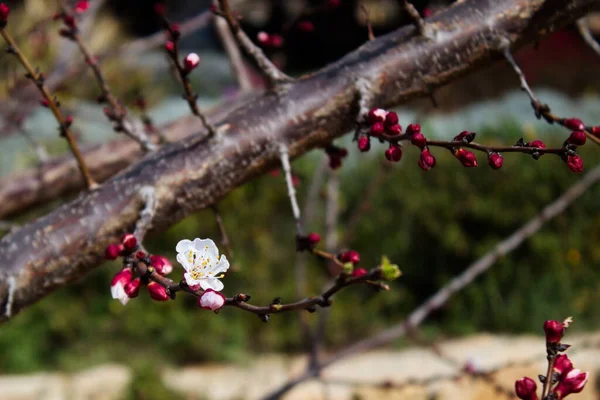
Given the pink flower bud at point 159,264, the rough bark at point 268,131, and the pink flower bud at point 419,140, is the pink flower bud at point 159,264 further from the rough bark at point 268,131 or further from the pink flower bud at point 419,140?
the pink flower bud at point 419,140

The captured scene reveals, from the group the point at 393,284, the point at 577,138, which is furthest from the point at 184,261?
the point at 393,284

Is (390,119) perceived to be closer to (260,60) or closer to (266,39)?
(260,60)

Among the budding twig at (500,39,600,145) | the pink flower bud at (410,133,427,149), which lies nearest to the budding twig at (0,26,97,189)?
the pink flower bud at (410,133,427,149)

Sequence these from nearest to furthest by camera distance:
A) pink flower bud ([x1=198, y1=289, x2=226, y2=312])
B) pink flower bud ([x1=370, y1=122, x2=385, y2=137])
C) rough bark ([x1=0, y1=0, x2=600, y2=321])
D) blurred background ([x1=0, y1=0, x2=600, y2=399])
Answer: pink flower bud ([x1=198, y1=289, x2=226, y2=312])
pink flower bud ([x1=370, y1=122, x2=385, y2=137])
rough bark ([x1=0, y1=0, x2=600, y2=321])
blurred background ([x1=0, y1=0, x2=600, y2=399])

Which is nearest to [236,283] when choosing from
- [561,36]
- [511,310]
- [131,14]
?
[511,310]

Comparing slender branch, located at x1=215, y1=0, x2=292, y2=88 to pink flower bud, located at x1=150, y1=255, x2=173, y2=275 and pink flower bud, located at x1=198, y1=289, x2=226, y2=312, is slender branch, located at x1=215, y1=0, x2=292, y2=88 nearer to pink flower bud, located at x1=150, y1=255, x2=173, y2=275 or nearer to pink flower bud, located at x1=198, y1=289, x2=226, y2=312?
pink flower bud, located at x1=150, y1=255, x2=173, y2=275

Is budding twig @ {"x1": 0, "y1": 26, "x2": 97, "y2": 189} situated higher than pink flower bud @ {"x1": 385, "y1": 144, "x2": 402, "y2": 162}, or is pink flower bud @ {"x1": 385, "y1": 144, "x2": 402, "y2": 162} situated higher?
budding twig @ {"x1": 0, "y1": 26, "x2": 97, "y2": 189}

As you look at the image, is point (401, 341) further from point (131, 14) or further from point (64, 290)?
point (131, 14)

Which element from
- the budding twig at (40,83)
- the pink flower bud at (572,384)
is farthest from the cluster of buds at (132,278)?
the pink flower bud at (572,384)
